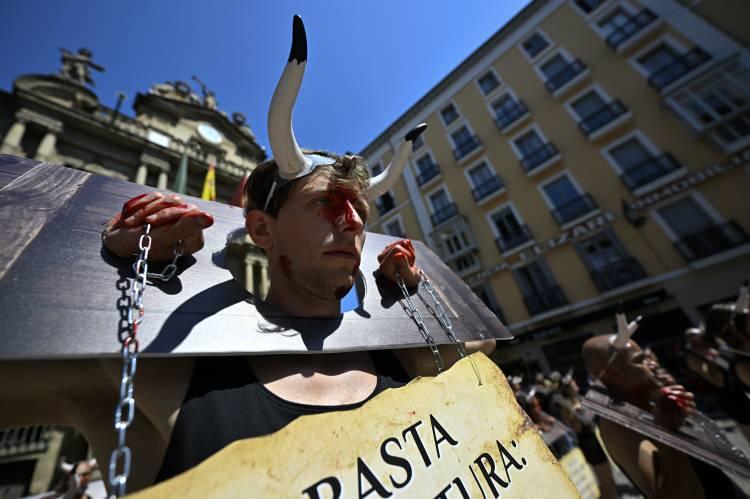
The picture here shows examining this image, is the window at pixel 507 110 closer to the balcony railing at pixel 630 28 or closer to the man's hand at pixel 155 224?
the balcony railing at pixel 630 28

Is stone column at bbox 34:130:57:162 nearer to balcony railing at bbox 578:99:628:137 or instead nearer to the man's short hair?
the man's short hair

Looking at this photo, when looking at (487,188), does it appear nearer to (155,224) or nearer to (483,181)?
(483,181)

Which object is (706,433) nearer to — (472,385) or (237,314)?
(472,385)

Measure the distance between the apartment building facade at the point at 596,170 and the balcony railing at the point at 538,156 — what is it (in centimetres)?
5

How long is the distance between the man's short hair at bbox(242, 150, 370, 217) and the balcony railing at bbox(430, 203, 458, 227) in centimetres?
1509

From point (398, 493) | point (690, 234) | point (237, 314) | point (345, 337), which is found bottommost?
point (398, 493)

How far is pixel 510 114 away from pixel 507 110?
0.44 meters

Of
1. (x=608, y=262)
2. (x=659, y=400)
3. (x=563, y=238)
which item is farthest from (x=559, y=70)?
(x=659, y=400)

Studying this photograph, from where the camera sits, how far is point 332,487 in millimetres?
596

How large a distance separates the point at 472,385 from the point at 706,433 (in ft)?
8.09

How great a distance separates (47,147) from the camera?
10.2 metres

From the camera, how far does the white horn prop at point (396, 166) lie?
1.52 meters

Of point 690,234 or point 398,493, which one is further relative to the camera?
point 690,234

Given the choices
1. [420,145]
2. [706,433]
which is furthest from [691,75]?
[706,433]
